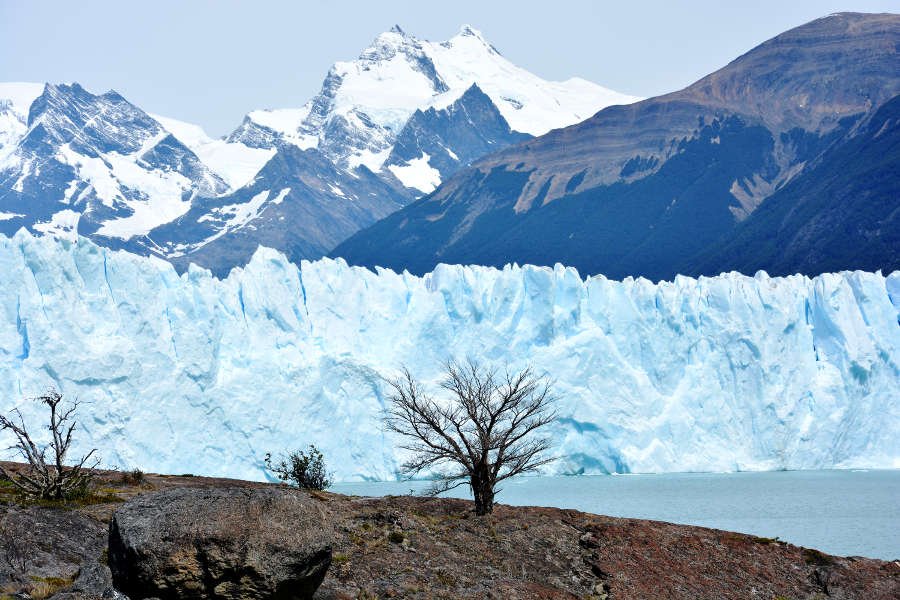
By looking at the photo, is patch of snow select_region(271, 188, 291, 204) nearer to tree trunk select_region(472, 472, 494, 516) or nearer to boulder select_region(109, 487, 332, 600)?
tree trunk select_region(472, 472, 494, 516)

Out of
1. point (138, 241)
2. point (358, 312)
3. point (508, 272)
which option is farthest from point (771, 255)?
point (138, 241)

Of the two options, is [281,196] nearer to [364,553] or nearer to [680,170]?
[680,170]

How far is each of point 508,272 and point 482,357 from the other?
16.5 feet

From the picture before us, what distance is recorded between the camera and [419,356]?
49.6 meters

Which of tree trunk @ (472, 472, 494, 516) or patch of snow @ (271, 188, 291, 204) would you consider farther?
patch of snow @ (271, 188, 291, 204)

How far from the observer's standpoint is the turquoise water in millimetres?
29391

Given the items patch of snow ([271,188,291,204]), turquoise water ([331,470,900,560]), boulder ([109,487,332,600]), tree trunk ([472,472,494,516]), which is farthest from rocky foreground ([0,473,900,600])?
patch of snow ([271,188,291,204])

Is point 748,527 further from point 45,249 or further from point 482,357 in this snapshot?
point 45,249

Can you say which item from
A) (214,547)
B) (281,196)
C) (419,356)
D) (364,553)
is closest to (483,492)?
(364,553)

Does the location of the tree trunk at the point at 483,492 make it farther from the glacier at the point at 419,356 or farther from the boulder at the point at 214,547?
the glacier at the point at 419,356

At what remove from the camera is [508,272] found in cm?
5181

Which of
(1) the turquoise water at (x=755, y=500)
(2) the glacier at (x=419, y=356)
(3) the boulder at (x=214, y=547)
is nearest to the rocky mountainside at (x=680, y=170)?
(2) the glacier at (x=419, y=356)

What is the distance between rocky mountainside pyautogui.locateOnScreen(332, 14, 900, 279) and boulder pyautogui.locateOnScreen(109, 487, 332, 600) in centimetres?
8829

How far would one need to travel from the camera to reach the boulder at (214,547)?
31.8 feet
